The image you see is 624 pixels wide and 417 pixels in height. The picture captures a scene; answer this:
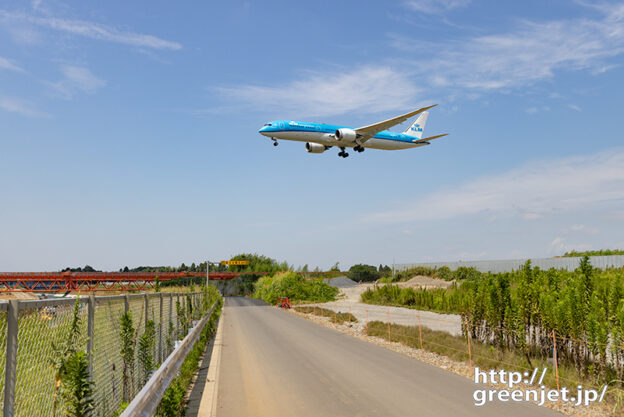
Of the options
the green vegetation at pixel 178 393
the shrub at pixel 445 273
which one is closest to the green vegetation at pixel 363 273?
the shrub at pixel 445 273

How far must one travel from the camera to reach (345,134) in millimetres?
35625

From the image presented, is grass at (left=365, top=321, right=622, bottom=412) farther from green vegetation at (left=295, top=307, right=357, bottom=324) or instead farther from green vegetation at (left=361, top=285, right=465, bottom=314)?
green vegetation at (left=361, top=285, right=465, bottom=314)

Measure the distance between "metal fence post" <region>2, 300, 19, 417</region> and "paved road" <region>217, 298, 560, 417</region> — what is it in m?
5.52

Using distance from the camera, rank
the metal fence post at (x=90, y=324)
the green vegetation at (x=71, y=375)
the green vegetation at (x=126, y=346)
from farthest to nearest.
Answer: the green vegetation at (x=126, y=346) < the metal fence post at (x=90, y=324) < the green vegetation at (x=71, y=375)

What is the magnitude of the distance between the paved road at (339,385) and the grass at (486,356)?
4.40ft

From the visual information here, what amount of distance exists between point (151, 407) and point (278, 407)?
323cm

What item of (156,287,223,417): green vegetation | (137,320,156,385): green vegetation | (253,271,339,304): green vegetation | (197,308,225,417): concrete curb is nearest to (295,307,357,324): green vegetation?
(197,308,225,417): concrete curb

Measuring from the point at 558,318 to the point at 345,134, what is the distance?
24530 mm

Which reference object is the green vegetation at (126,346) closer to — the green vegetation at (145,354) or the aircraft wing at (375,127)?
the green vegetation at (145,354)

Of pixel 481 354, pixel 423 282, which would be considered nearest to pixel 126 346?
pixel 481 354

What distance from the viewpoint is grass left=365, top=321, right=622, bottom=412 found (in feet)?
37.8

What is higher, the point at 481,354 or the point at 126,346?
the point at 126,346

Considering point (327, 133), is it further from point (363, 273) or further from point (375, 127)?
point (363, 273)

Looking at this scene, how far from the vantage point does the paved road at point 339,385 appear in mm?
9414
